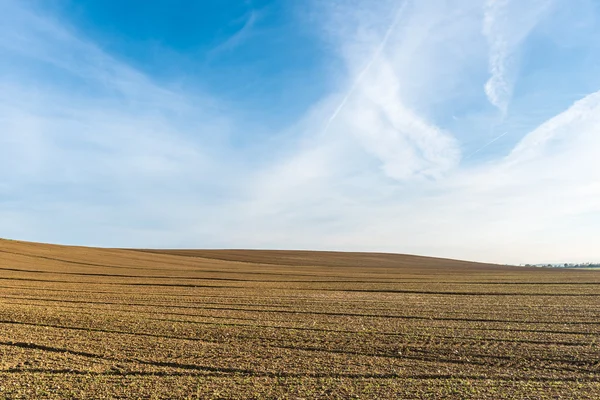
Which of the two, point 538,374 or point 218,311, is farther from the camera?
point 218,311

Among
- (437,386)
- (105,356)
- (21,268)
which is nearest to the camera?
(437,386)

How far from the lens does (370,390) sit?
7.59 metres

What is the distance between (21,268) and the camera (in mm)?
31938

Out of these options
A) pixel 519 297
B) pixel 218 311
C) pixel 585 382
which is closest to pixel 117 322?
pixel 218 311

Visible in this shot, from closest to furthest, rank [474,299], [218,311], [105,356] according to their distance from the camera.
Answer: [105,356], [218,311], [474,299]

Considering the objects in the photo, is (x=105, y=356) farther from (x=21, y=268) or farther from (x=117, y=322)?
(x=21, y=268)

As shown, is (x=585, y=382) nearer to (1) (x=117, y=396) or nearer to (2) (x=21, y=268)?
(1) (x=117, y=396)

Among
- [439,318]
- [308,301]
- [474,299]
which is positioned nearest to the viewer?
[439,318]

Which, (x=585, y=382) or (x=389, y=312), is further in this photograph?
(x=389, y=312)

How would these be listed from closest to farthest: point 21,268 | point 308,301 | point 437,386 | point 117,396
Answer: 1. point 117,396
2. point 437,386
3. point 308,301
4. point 21,268

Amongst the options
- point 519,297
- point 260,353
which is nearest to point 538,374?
point 260,353

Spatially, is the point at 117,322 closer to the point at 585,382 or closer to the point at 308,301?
the point at 308,301

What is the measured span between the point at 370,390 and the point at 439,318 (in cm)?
821

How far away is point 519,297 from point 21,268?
34.6m
